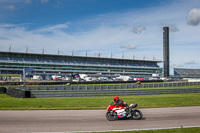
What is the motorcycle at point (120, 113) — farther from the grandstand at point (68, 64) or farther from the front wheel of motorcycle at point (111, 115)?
the grandstand at point (68, 64)

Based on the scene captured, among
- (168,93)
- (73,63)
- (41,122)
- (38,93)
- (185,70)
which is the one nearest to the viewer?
(41,122)

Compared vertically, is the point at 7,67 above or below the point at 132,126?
above

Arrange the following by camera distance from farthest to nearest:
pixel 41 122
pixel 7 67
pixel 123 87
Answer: pixel 7 67, pixel 123 87, pixel 41 122

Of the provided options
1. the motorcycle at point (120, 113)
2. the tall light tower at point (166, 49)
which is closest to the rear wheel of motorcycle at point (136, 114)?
the motorcycle at point (120, 113)

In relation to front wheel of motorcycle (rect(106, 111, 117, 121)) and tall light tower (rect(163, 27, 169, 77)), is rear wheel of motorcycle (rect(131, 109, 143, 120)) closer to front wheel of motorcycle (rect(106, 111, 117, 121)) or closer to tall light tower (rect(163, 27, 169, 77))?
front wheel of motorcycle (rect(106, 111, 117, 121))

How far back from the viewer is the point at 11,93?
85.6 ft

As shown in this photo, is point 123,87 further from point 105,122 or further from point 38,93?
point 105,122

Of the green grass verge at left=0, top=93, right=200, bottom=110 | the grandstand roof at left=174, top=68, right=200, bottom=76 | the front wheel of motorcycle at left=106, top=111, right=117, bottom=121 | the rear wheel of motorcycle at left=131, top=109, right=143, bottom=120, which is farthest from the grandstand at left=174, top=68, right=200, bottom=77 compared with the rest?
the front wheel of motorcycle at left=106, top=111, right=117, bottom=121

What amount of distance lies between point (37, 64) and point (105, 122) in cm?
10177

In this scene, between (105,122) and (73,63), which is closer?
(105,122)

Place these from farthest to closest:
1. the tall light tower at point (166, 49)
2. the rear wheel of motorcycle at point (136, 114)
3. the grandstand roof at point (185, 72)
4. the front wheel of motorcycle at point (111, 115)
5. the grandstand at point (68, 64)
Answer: the grandstand roof at point (185, 72), the tall light tower at point (166, 49), the grandstand at point (68, 64), the rear wheel of motorcycle at point (136, 114), the front wheel of motorcycle at point (111, 115)

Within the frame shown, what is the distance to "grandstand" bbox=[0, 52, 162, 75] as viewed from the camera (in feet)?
337

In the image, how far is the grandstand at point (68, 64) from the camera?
102750 mm

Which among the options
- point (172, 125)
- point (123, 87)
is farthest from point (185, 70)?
point (172, 125)
